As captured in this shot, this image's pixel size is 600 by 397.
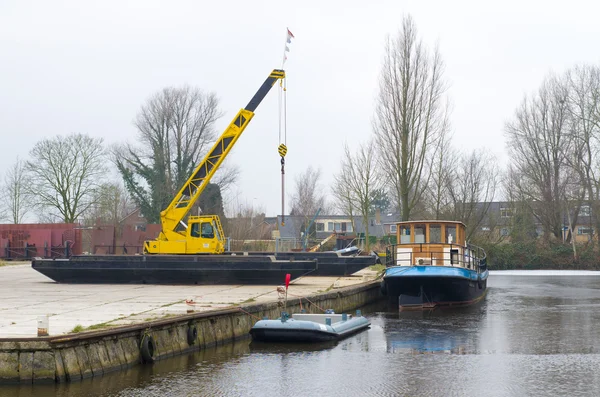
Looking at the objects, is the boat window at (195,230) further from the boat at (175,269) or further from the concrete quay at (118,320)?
the concrete quay at (118,320)

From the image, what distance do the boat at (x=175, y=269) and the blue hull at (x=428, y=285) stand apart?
121 inches

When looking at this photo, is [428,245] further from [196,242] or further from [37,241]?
[37,241]

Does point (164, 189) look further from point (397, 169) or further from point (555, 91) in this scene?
point (555, 91)

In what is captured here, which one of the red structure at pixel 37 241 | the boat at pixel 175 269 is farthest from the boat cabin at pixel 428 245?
the red structure at pixel 37 241

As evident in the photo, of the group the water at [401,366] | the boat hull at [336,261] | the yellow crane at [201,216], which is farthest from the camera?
the boat hull at [336,261]

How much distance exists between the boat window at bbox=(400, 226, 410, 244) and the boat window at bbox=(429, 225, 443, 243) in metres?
0.76

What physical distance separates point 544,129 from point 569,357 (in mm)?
40494

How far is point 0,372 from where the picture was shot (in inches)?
412

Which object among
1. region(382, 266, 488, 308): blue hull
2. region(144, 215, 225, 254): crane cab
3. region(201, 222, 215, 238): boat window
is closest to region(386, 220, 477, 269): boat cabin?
region(382, 266, 488, 308): blue hull

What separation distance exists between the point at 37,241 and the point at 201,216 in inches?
825

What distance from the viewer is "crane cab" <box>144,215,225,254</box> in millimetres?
27375

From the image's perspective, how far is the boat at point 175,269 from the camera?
24.7 m

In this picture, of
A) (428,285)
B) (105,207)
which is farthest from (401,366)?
(105,207)

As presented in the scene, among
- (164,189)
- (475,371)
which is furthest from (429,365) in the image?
(164,189)
